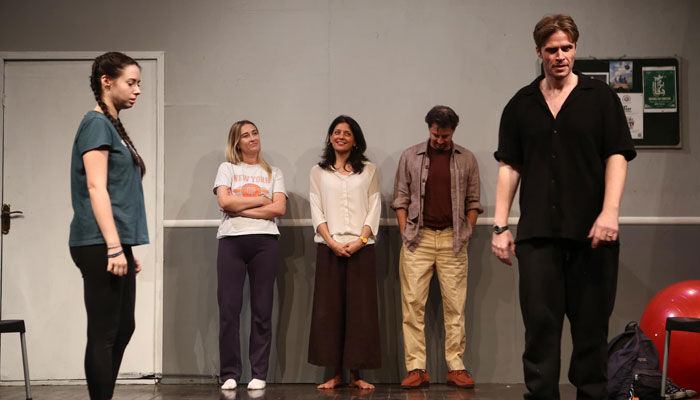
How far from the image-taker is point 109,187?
2.49m

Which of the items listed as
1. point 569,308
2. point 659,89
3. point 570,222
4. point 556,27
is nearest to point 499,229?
point 570,222

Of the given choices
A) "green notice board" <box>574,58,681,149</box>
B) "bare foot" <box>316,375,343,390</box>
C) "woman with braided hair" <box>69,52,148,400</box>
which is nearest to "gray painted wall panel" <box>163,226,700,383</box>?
"bare foot" <box>316,375,343,390</box>

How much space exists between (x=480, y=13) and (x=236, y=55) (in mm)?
1761

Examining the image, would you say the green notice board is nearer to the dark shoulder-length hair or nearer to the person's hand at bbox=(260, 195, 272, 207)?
the dark shoulder-length hair

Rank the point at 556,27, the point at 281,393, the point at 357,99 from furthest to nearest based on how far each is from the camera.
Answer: the point at 357,99 < the point at 281,393 < the point at 556,27

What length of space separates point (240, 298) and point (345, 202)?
924 mm

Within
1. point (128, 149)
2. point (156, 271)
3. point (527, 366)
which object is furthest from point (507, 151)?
point (156, 271)

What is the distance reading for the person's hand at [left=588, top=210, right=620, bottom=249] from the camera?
216cm

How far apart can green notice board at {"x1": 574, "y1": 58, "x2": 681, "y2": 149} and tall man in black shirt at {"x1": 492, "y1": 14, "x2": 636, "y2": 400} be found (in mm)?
2588

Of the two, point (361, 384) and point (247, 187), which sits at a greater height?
point (247, 187)

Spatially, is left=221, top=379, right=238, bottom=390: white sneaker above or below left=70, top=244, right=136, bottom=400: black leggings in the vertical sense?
below

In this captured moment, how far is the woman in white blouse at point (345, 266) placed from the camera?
4258mm

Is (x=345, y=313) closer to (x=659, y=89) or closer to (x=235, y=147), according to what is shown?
(x=235, y=147)

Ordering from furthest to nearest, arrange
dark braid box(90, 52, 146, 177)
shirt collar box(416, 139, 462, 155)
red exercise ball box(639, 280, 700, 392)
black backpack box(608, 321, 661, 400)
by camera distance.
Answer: shirt collar box(416, 139, 462, 155) → red exercise ball box(639, 280, 700, 392) → black backpack box(608, 321, 661, 400) → dark braid box(90, 52, 146, 177)
